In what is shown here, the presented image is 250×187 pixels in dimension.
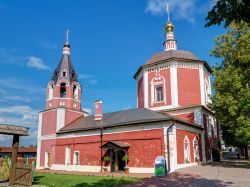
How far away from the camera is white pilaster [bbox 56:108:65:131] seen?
28731 millimetres

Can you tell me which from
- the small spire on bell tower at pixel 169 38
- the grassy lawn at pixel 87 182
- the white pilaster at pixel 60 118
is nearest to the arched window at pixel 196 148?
the grassy lawn at pixel 87 182

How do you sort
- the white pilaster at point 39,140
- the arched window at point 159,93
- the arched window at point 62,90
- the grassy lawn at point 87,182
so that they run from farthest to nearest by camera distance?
the arched window at point 62,90 < the white pilaster at point 39,140 < the arched window at point 159,93 < the grassy lawn at point 87,182

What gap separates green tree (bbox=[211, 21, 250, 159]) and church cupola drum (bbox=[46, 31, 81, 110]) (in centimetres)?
1672

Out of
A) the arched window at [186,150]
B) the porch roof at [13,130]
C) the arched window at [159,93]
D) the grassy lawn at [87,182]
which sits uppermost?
the arched window at [159,93]

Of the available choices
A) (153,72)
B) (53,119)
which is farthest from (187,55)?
(53,119)

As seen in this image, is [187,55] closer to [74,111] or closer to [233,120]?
[233,120]

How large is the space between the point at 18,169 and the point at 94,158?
965 cm

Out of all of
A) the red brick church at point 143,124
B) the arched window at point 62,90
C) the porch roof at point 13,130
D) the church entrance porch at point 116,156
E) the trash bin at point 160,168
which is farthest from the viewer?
the arched window at point 62,90

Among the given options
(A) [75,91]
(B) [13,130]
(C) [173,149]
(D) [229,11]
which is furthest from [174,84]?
(D) [229,11]

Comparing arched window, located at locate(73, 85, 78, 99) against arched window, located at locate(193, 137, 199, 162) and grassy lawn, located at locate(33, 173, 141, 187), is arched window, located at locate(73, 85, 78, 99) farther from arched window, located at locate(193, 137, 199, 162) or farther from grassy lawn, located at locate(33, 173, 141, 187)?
grassy lawn, located at locate(33, 173, 141, 187)

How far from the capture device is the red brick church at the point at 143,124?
1938 cm

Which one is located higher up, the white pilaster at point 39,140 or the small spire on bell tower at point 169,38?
the small spire on bell tower at point 169,38

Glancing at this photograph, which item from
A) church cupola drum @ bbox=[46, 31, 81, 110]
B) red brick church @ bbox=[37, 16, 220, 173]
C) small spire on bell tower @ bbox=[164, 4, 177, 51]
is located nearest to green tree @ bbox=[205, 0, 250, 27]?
red brick church @ bbox=[37, 16, 220, 173]

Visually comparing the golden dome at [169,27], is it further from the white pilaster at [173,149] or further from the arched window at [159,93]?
the white pilaster at [173,149]
